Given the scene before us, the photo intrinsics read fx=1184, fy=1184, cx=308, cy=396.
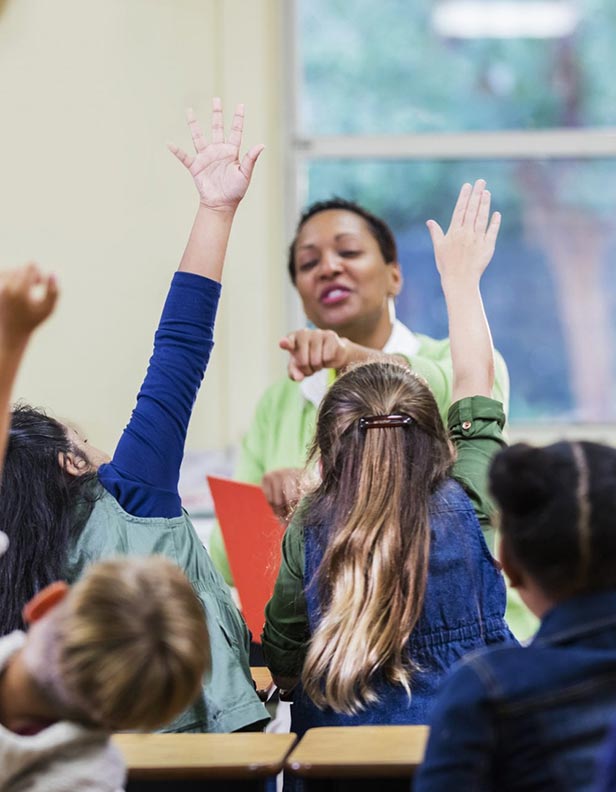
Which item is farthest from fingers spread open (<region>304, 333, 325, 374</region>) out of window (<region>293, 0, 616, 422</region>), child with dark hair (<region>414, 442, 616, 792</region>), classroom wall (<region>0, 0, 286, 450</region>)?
window (<region>293, 0, 616, 422</region>)

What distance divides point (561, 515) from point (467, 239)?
99 centimetres

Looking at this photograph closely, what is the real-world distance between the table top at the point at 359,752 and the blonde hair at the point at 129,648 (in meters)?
0.27

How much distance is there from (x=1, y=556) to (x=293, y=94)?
2676 millimetres

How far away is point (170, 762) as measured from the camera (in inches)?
50.7

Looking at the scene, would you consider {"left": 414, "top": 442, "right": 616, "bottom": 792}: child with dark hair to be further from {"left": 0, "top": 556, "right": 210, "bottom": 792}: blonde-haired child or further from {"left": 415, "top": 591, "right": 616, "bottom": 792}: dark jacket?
{"left": 0, "top": 556, "right": 210, "bottom": 792}: blonde-haired child

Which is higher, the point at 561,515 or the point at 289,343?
the point at 289,343

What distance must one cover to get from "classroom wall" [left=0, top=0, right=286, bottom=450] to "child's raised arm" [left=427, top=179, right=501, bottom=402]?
1.92 metres

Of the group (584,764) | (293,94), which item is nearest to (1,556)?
(584,764)

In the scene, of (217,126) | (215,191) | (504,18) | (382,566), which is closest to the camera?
(382,566)

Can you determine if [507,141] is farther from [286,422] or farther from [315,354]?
[315,354]

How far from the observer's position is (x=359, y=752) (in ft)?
4.22

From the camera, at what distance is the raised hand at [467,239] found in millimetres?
1980

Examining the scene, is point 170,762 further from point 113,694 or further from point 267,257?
point 267,257

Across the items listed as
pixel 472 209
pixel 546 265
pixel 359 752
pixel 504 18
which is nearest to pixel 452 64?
pixel 504 18
